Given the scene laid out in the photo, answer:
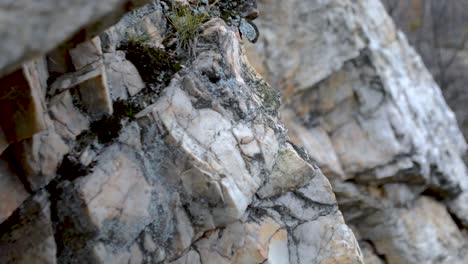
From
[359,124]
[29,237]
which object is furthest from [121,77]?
[359,124]

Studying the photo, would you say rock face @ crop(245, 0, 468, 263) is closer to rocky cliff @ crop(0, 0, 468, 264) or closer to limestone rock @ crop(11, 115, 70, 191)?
rocky cliff @ crop(0, 0, 468, 264)

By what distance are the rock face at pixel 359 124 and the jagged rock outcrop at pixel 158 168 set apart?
8.72 feet

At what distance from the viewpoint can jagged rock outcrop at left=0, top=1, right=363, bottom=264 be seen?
7.96ft

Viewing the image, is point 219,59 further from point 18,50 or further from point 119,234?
point 18,50

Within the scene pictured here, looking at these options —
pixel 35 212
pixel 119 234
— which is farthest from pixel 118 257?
pixel 35 212

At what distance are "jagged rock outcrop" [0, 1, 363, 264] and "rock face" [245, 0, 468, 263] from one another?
105 inches

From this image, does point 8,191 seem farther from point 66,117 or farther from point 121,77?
point 121,77

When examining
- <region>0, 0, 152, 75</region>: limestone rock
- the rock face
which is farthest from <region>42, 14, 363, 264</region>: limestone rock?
the rock face

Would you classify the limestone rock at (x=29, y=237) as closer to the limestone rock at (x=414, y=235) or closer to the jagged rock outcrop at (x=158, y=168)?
the jagged rock outcrop at (x=158, y=168)

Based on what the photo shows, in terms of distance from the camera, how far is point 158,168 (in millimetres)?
2668

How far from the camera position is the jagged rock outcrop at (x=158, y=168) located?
2.43m

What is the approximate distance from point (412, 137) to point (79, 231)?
4321 mm

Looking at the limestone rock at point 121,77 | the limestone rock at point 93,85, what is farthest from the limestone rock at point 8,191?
the limestone rock at point 121,77

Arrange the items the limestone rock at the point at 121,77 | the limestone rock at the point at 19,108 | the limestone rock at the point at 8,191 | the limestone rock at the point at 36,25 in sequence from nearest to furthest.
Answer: the limestone rock at the point at 36,25, the limestone rock at the point at 19,108, the limestone rock at the point at 8,191, the limestone rock at the point at 121,77
